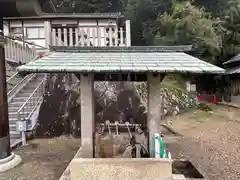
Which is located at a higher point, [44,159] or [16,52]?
[16,52]

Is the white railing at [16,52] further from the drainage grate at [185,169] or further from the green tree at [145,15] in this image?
the green tree at [145,15]

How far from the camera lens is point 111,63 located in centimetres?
480

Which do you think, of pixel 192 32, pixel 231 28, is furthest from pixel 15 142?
pixel 231 28

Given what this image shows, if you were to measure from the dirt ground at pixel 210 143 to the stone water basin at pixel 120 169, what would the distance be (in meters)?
2.22

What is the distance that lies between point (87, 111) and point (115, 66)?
66.7 inches

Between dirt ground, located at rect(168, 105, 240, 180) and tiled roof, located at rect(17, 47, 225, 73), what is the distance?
340cm

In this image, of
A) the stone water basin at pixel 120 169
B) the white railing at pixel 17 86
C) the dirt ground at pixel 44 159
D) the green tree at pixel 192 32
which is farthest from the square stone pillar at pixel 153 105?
the green tree at pixel 192 32

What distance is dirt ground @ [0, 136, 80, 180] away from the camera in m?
5.96

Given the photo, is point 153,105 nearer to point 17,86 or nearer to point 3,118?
point 3,118

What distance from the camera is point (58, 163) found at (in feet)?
22.4

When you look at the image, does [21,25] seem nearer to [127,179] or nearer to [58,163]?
[58,163]

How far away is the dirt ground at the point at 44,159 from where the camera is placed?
19.5ft

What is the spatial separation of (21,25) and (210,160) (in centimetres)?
1782

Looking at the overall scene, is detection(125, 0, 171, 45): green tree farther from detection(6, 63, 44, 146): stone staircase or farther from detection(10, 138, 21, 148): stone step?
detection(10, 138, 21, 148): stone step
